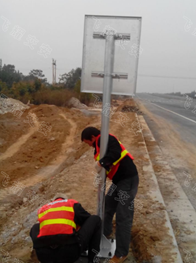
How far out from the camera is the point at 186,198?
5270mm

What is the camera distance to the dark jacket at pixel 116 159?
268 centimetres

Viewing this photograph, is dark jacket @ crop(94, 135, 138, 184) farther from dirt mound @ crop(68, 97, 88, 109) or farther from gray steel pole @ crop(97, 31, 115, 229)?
dirt mound @ crop(68, 97, 88, 109)

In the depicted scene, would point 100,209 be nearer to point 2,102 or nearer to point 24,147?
point 24,147

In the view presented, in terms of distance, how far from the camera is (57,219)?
225cm

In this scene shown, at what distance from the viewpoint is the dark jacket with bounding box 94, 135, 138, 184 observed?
268 centimetres

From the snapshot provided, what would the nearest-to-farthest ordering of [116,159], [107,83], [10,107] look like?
[107,83], [116,159], [10,107]

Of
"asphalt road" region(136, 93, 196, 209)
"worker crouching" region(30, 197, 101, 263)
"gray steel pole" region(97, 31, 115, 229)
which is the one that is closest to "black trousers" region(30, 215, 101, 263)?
"worker crouching" region(30, 197, 101, 263)

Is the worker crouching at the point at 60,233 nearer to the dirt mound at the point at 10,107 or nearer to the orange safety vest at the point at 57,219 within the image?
the orange safety vest at the point at 57,219

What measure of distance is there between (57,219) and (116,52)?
1.65 meters

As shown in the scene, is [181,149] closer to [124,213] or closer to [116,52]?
[124,213]

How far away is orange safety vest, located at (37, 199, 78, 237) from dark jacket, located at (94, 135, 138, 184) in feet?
1.90

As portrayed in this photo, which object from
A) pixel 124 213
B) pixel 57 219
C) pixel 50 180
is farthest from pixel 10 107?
pixel 57 219

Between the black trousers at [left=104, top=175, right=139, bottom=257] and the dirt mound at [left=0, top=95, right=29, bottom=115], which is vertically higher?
the black trousers at [left=104, top=175, right=139, bottom=257]

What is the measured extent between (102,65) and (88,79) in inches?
7.8
